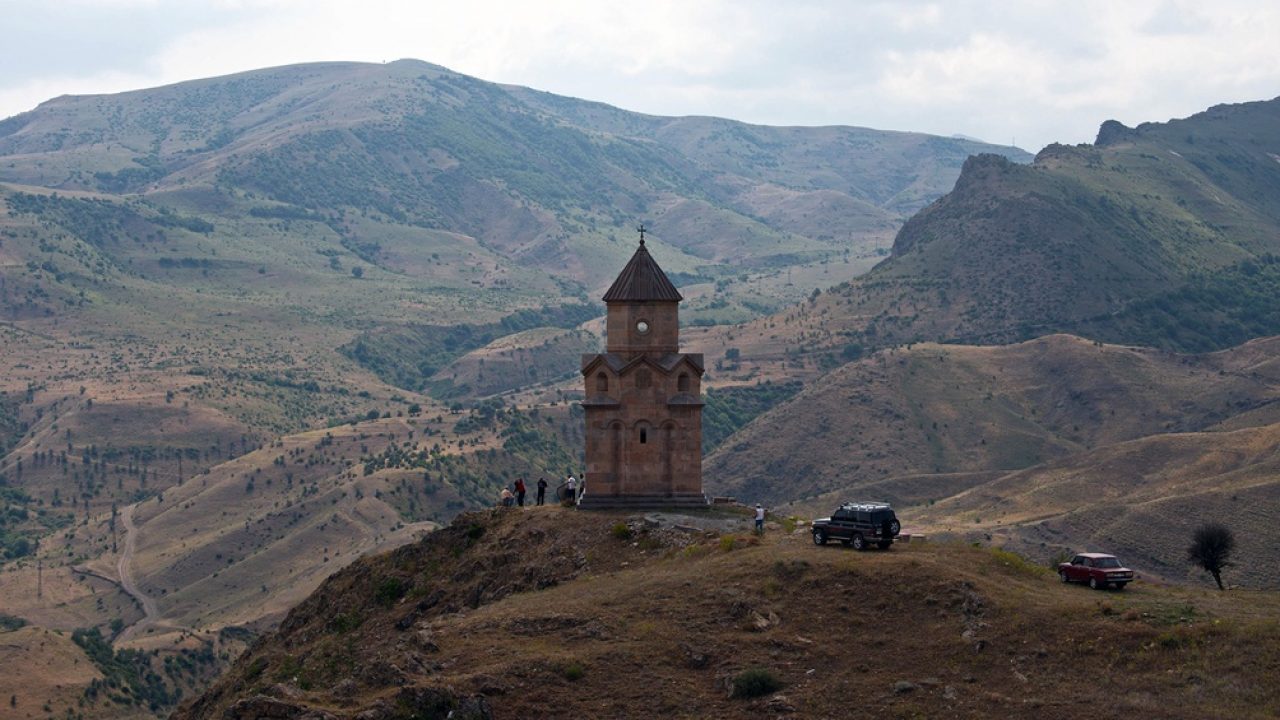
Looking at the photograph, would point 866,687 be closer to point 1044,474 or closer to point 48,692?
point 48,692

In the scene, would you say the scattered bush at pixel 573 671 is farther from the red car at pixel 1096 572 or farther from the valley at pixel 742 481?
the red car at pixel 1096 572

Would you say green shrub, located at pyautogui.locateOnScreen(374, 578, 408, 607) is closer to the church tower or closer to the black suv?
the church tower

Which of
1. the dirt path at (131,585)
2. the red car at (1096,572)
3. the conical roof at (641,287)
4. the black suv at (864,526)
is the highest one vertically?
the conical roof at (641,287)

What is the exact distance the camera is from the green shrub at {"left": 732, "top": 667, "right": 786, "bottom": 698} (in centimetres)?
3109

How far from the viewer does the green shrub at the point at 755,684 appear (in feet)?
102

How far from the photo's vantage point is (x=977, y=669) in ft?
102

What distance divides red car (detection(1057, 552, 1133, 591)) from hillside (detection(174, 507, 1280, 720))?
658 mm

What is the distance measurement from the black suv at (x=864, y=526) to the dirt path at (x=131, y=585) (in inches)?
2704

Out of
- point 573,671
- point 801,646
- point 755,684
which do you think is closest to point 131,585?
point 573,671

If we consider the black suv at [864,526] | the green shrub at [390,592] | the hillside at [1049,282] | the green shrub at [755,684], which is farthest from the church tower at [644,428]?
the hillside at [1049,282]

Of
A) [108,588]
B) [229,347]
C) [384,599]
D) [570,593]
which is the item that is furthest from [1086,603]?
[229,347]

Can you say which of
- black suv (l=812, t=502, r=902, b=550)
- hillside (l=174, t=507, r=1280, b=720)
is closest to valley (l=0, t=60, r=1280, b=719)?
hillside (l=174, t=507, r=1280, b=720)

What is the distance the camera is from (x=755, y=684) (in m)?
31.1

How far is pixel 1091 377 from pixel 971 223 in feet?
182
